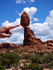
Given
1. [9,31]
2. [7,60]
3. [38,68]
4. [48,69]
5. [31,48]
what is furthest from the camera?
[31,48]

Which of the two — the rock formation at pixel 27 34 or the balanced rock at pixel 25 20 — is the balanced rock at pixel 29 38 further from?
the balanced rock at pixel 25 20

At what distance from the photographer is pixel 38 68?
73.4 feet

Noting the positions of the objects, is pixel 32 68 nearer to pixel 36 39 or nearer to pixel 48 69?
pixel 48 69

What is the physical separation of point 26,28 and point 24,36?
94.2 inches

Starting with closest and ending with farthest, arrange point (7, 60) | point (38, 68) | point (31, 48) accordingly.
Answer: point (38, 68)
point (7, 60)
point (31, 48)

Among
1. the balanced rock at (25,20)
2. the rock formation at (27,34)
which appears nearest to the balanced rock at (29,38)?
the rock formation at (27,34)

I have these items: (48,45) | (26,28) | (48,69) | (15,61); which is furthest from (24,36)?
(48,69)

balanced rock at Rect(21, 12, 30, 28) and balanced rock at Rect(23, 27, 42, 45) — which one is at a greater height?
balanced rock at Rect(21, 12, 30, 28)

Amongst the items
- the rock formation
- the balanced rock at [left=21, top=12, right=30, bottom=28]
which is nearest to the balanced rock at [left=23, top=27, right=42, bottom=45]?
the rock formation

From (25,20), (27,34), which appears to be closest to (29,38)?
(27,34)

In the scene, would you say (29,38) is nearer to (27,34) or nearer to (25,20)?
(27,34)

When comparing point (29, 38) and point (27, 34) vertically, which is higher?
point (27, 34)

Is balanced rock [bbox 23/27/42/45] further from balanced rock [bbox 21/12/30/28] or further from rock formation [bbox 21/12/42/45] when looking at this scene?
balanced rock [bbox 21/12/30/28]

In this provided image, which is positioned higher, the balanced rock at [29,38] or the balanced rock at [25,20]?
the balanced rock at [25,20]
